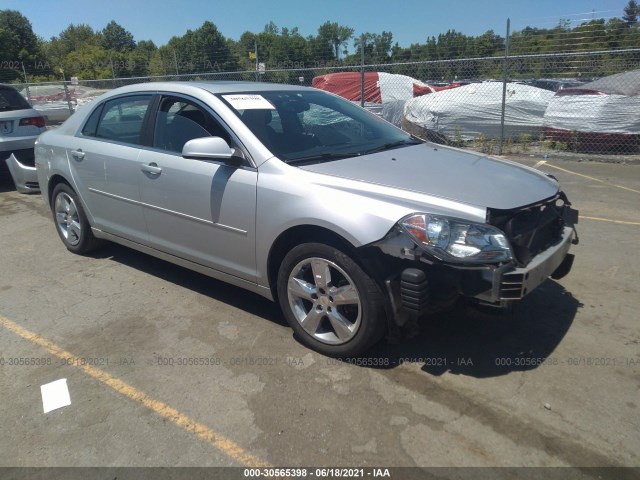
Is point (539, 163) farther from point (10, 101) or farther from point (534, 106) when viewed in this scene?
point (10, 101)

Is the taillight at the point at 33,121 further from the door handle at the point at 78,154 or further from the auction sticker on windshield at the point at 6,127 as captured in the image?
the door handle at the point at 78,154

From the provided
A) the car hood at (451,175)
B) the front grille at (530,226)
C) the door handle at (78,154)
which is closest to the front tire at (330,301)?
the car hood at (451,175)

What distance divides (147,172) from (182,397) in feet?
6.14

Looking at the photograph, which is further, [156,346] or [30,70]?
[30,70]

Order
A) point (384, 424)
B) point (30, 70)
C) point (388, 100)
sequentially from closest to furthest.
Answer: point (384, 424) < point (388, 100) < point (30, 70)

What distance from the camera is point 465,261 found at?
2547 millimetres

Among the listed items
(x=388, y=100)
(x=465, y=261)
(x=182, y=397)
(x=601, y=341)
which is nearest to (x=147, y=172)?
(x=182, y=397)

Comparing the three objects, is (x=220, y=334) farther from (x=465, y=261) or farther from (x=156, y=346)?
(x=465, y=261)

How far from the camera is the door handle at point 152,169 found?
377cm

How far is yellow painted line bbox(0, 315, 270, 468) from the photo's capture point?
2.35 meters

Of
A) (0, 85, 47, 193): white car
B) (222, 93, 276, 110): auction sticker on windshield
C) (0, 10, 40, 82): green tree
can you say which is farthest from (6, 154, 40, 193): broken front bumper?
(0, 10, 40, 82): green tree

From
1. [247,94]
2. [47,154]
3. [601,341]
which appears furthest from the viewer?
[47,154]

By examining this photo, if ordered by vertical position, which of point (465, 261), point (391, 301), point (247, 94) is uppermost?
point (247, 94)

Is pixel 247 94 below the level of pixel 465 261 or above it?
above
